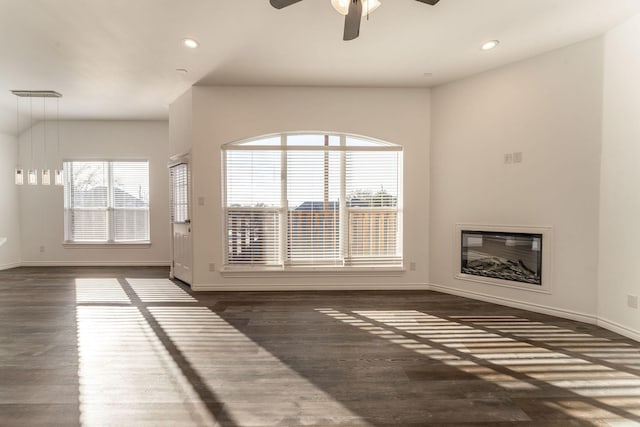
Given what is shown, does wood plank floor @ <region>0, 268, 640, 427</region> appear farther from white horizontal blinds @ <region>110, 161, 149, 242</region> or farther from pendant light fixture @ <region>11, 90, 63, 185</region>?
white horizontal blinds @ <region>110, 161, 149, 242</region>

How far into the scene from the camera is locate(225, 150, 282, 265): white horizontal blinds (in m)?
4.46

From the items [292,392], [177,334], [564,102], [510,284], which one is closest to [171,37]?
[177,334]

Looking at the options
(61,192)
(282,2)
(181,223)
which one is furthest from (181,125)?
(61,192)

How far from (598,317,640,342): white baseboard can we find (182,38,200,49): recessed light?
5.17m

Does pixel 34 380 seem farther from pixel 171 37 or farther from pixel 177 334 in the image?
pixel 171 37

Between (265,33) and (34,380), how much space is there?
3.46 meters

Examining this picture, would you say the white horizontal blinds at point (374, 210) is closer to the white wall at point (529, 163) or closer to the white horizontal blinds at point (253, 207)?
the white wall at point (529, 163)

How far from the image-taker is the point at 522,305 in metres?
3.66

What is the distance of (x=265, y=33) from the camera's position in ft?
9.74

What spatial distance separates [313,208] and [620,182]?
11.3 feet

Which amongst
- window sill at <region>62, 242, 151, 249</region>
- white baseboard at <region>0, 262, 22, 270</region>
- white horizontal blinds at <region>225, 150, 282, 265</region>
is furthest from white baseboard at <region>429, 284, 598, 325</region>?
white baseboard at <region>0, 262, 22, 270</region>

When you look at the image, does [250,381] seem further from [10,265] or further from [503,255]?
[10,265]

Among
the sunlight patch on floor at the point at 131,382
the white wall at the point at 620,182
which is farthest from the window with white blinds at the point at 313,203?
the white wall at the point at 620,182

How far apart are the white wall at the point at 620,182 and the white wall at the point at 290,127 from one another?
6.34 feet
